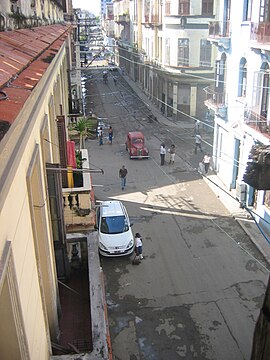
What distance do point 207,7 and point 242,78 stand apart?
15.1 meters

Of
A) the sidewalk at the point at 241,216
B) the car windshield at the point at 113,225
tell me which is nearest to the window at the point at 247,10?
the sidewalk at the point at 241,216

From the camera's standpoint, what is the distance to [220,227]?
55.8 feet

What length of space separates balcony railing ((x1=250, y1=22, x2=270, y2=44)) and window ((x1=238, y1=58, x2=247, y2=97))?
7.34 feet

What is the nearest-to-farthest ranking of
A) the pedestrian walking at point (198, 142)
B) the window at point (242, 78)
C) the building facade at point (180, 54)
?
the window at point (242, 78) → the pedestrian walking at point (198, 142) → the building facade at point (180, 54)

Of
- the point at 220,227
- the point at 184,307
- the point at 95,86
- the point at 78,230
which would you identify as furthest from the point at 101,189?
the point at 95,86

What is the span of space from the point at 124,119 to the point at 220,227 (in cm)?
2123

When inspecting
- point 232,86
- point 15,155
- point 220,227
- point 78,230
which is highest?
point 15,155

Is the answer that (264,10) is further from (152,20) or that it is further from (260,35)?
(152,20)

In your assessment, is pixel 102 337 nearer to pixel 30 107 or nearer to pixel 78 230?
pixel 30 107

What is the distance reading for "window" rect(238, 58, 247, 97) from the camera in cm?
1823

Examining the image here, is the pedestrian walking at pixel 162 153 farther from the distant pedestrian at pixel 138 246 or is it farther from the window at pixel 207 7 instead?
the window at pixel 207 7

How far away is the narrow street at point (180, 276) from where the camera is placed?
10.7 meters

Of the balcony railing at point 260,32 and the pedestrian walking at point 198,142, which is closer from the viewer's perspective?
the balcony railing at point 260,32

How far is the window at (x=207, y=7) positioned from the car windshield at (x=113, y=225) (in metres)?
21.6
